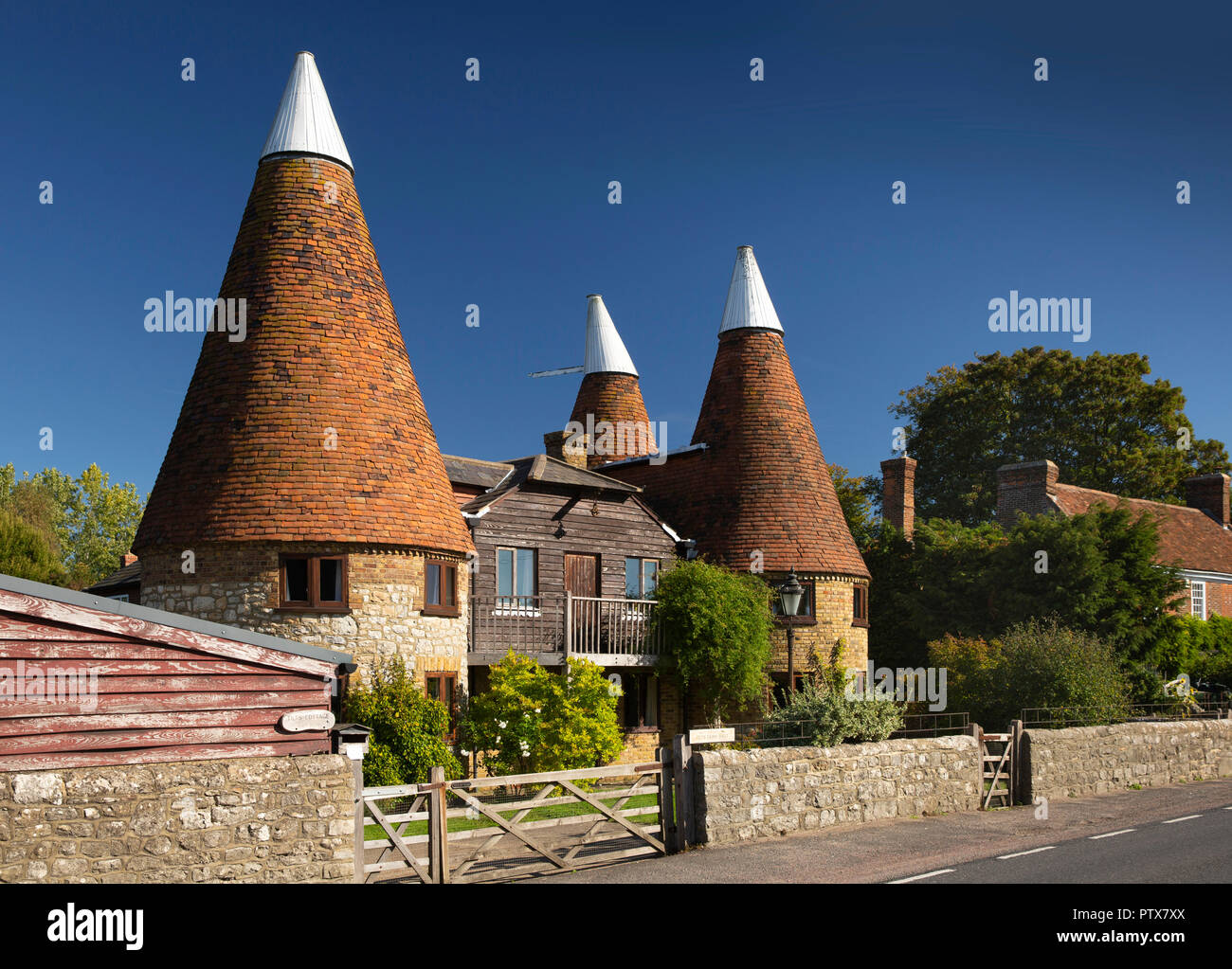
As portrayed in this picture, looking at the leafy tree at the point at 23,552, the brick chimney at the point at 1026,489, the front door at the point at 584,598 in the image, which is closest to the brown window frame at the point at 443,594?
the front door at the point at 584,598

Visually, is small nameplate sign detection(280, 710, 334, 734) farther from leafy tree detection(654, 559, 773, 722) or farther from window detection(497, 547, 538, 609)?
leafy tree detection(654, 559, 773, 722)

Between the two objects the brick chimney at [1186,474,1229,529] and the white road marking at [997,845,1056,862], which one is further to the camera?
the brick chimney at [1186,474,1229,529]

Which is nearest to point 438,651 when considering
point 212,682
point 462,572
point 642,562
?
point 462,572

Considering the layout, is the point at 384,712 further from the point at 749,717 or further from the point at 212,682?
the point at 749,717

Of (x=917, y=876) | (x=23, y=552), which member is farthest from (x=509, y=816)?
(x=23, y=552)

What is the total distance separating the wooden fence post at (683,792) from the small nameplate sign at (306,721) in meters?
4.26

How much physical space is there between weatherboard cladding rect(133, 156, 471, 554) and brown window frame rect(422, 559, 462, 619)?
13.4 inches

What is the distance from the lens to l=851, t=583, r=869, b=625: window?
27766 mm

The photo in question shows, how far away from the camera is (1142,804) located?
19.3 metres

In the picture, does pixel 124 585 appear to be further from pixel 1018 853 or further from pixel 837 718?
pixel 1018 853

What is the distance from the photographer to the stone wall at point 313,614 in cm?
1928

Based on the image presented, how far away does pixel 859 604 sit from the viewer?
92.4 feet
